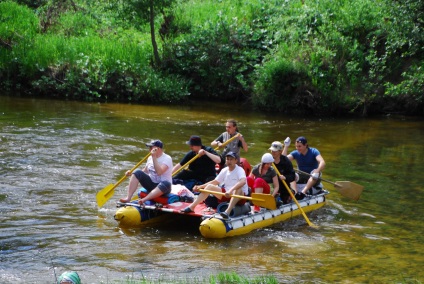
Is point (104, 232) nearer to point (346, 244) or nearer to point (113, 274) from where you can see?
point (113, 274)

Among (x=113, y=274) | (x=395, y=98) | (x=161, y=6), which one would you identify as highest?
(x=161, y=6)

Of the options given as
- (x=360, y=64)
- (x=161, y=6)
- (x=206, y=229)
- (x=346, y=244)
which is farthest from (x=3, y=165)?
(x=360, y=64)

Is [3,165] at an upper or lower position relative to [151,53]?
lower

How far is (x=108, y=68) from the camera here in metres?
26.1

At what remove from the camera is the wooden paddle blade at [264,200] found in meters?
11.8

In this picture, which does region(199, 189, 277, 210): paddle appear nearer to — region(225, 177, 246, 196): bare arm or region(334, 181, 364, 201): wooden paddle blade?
region(225, 177, 246, 196): bare arm

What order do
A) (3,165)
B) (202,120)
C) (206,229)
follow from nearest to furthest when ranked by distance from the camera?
1. (206,229)
2. (3,165)
3. (202,120)

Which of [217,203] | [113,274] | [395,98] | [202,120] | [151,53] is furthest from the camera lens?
[151,53]

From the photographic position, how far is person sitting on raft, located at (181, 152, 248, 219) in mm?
11719

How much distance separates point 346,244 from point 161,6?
17.2 m

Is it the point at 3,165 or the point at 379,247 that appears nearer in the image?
the point at 379,247

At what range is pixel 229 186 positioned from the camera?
39.2 feet

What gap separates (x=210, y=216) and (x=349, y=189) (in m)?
3.68

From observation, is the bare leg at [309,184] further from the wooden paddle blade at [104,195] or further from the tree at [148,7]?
the tree at [148,7]
